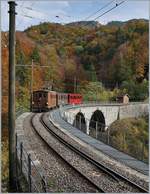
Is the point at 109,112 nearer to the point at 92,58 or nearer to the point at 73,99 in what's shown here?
the point at 73,99

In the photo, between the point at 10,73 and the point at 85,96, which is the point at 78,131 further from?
the point at 85,96

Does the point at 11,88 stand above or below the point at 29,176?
above

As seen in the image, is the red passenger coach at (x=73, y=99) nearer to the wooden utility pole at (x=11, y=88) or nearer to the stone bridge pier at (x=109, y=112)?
the stone bridge pier at (x=109, y=112)

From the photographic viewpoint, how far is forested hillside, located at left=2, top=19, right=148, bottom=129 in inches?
3368

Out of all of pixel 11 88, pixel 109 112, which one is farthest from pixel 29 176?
pixel 109 112

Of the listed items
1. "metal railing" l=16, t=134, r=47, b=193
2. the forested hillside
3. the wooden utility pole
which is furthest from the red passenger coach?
the wooden utility pole

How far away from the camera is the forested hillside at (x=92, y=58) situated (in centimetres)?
8556

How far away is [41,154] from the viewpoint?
17359 mm

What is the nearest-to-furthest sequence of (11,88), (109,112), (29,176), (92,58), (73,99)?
(29,176), (11,88), (73,99), (109,112), (92,58)

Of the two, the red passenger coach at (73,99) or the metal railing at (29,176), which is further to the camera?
the red passenger coach at (73,99)

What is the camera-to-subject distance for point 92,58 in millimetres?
116750

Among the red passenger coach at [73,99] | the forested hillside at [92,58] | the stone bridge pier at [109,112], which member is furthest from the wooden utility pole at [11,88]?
the forested hillside at [92,58]

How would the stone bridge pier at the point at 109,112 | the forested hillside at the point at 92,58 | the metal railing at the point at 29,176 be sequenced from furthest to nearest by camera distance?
the forested hillside at the point at 92,58, the stone bridge pier at the point at 109,112, the metal railing at the point at 29,176

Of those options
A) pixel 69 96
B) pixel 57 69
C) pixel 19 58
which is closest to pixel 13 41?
pixel 69 96
